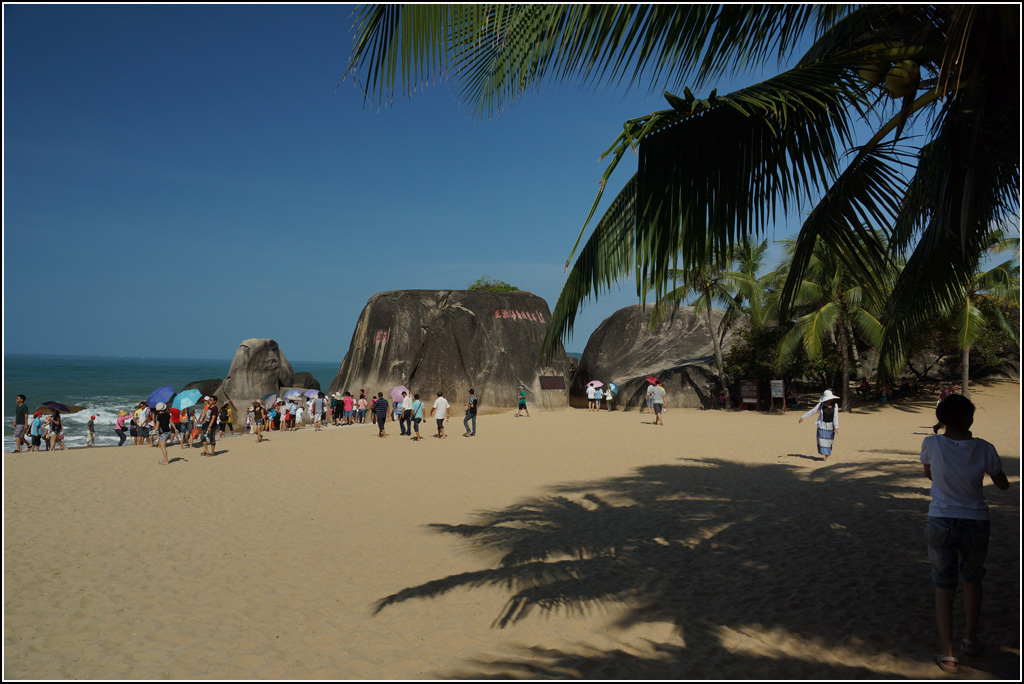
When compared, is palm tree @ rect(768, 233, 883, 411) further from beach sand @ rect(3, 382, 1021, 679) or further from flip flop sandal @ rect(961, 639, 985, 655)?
flip flop sandal @ rect(961, 639, 985, 655)

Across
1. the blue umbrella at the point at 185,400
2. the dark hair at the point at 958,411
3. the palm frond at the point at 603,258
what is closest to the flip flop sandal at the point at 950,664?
the dark hair at the point at 958,411

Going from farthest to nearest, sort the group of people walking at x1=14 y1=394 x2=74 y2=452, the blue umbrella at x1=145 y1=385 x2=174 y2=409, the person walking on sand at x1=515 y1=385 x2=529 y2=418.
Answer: the person walking on sand at x1=515 y1=385 x2=529 y2=418
the group of people walking at x1=14 y1=394 x2=74 y2=452
the blue umbrella at x1=145 y1=385 x2=174 y2=409

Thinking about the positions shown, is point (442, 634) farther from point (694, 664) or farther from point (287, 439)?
point (287, 439)

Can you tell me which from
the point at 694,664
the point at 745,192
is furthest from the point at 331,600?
the point at 745,192

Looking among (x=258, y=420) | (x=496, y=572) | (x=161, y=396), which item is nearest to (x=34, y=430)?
(x=161, y=396)

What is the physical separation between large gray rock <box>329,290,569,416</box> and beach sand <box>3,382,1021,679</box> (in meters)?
14.6

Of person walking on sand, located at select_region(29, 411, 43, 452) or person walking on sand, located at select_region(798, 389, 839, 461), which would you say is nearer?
person walking on sand, located at select_region(798, 389, 839, 461)

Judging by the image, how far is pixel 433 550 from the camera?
699cm

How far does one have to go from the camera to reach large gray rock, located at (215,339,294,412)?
102ft

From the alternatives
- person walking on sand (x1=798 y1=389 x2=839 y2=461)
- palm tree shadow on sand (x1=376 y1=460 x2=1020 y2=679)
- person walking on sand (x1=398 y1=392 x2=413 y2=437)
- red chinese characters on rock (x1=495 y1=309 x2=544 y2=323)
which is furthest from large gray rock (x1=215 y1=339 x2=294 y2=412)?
person walking on sand (x1=798 y1=389 x2=839 y2=461)

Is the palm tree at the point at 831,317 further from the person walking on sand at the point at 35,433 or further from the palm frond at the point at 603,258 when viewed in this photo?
the person walking on sand at the point at 35,433

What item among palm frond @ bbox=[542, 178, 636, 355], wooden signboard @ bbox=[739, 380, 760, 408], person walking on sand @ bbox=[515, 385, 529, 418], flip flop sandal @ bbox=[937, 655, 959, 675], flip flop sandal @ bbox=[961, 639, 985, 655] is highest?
palm frond @ bbox=[542, 178, 636, 355]

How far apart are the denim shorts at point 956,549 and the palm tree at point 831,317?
53.4ft

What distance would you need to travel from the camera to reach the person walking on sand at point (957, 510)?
340 cm
